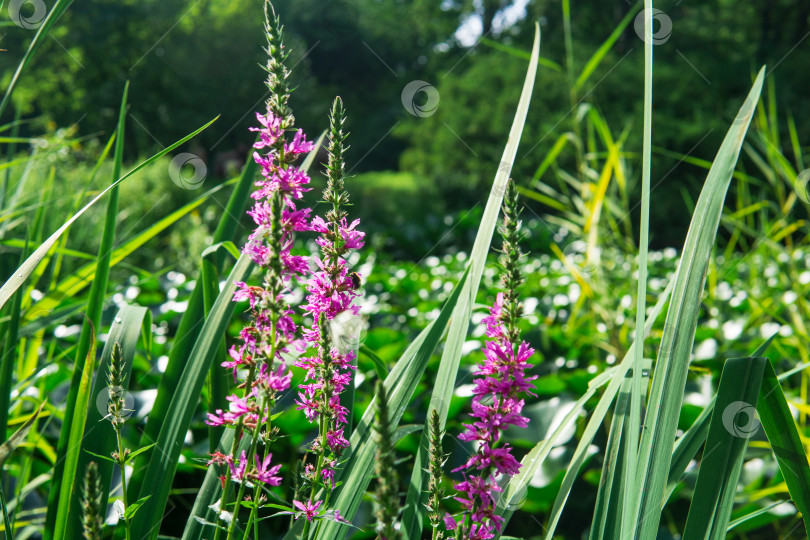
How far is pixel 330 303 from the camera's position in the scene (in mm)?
745

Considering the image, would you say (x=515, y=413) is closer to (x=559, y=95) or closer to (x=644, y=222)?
(x=644, y=222)

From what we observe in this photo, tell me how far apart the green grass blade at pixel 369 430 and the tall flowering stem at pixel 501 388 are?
142 mm

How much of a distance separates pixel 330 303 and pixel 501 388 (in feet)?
0.74

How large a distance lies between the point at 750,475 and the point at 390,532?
1.90 metres

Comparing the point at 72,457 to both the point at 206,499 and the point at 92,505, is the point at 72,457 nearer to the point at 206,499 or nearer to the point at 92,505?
the point at 206,499

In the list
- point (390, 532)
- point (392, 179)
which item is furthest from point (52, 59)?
→ point (390, 532)

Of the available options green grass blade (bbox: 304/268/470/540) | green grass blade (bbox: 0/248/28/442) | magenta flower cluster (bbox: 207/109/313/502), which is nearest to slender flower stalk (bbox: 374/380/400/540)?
magenta flower cluster (bbox: 207/109/313/502)

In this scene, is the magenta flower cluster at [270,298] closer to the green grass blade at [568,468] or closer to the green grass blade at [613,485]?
the green grass blade at [568,468]

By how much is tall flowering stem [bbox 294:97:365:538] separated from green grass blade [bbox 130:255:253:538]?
0.18 metres

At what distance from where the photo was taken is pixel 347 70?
3103 centimetres

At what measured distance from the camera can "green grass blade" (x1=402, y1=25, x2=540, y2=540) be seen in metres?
0.85

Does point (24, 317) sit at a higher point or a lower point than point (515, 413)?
lower

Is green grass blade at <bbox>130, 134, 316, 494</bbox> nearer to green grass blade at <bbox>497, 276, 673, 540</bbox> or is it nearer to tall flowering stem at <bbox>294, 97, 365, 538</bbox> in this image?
tall flowering stem at <bbox>294, 97, 365, 538</bbox>

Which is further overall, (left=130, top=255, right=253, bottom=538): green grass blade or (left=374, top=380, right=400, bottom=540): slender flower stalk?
(left=130, top=255, right=253, bottom=538): green grass blade
